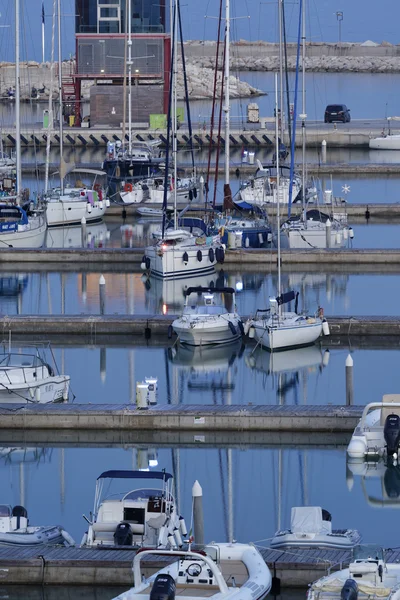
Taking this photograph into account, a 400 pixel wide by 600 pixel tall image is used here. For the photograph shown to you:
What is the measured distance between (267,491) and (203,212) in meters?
23.1

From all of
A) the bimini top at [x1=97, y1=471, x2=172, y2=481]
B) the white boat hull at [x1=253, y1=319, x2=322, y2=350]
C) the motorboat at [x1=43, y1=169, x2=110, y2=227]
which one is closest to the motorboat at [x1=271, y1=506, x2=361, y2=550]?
the bimini top at [x1=97, y1=471, x2=172, y2=481]

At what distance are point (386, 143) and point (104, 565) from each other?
5192 centimetres

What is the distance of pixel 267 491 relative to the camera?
22.6 metres

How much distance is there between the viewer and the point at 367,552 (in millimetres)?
16734

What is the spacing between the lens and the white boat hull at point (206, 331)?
30.7 metres

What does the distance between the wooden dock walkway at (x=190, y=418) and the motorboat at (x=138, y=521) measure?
4795mm

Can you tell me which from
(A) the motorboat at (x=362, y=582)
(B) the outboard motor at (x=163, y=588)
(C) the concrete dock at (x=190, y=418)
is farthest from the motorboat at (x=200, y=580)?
(C) the concrete dock at (x=190, y=418)

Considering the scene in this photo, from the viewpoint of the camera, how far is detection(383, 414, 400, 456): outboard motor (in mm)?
23109

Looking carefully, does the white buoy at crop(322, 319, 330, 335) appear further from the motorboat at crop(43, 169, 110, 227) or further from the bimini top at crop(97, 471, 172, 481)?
the motorboat at crop(43, 169, 110, 227)

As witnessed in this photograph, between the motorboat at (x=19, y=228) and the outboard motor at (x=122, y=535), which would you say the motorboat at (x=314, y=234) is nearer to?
the motorboat at (x=19, y=228)

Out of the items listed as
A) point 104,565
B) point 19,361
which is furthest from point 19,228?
point 104,565

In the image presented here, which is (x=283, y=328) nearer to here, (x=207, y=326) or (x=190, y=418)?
(x=207, y=326)

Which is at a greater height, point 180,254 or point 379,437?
point 180,254

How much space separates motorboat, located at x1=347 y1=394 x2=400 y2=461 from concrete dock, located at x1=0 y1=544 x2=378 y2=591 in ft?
16.6
